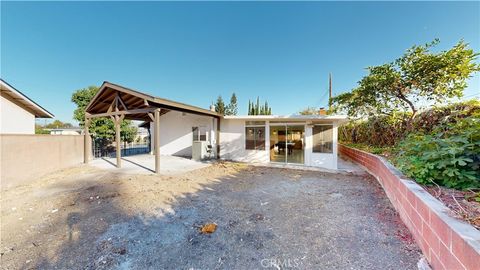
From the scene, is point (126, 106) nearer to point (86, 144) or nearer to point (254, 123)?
point (86, 144)

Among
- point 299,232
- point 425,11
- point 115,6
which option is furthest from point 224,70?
point 299,232

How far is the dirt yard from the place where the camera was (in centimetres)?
221

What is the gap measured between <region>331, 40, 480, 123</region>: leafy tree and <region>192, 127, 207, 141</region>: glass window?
7975mm

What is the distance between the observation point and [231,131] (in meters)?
10.1

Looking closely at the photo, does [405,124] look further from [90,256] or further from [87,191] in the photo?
[87,191]

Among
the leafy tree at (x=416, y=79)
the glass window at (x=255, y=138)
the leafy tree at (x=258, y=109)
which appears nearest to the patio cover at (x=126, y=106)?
the glass window at (x=255, y=138)

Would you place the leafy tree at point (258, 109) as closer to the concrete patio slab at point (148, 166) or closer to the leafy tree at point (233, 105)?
the leafy tree at point (233, 105)

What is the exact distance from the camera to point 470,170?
2.56 metres

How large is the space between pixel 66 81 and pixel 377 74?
2011 cm

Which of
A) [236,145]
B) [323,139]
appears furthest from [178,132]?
[323,139]

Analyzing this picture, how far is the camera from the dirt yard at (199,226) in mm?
2205

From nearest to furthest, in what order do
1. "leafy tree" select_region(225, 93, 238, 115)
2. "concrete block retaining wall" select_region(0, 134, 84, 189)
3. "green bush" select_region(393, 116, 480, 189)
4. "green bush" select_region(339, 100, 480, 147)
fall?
1. "green bush" select_region(393, 116, 480, 189)
2. "green bush" select_region(339, 100, 480, 147)
3. "concrete block retaining wall" select_region(0, 134, 84, 189)
4. "leafy tree" select_region(225, 93, 238, 115)

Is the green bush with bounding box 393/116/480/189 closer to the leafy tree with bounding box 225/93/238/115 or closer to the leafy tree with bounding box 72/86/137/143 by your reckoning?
the leafy tree with bounding box 72/86/137/143

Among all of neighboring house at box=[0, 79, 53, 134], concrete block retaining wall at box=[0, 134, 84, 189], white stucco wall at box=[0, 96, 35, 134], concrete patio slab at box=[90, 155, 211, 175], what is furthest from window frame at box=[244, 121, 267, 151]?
white stucco wall at box=[0, 96, 35, 134]
